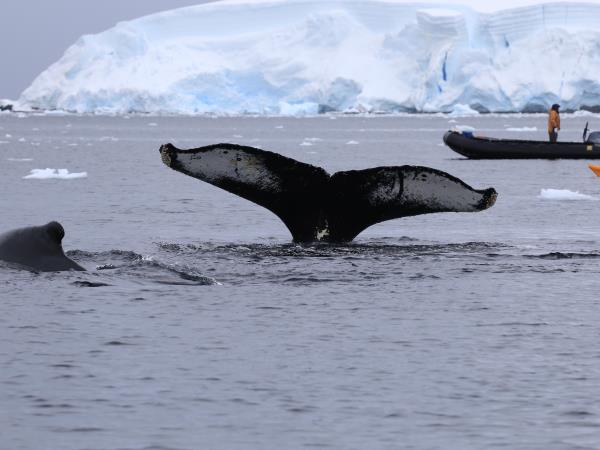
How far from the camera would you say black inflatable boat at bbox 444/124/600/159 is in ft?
133

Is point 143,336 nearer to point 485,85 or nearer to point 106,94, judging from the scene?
point 485,85

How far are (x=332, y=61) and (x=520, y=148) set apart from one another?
87.7 meters

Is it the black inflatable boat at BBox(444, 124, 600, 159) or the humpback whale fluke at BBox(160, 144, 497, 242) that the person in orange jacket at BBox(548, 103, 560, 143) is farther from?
the humpback whale fluke at BBox(160, 144, 497, 242)

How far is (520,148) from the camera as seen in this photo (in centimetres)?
4175

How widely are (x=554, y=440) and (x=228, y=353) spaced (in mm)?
2806

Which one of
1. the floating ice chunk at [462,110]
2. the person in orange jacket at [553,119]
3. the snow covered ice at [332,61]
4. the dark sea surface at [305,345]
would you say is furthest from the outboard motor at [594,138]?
the floating ice chunk at [462,110]

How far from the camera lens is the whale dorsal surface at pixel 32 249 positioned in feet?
35.5

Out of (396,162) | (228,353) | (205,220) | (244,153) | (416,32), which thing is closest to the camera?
(228,353)

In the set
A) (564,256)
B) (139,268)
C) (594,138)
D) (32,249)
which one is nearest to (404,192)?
(139,268)

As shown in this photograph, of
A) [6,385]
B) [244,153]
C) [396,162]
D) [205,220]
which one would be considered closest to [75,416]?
[6,385]

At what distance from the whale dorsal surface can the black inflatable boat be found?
2994 cm

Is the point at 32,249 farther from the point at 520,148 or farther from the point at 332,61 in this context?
the point at 332,61

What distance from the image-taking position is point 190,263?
42.6ft

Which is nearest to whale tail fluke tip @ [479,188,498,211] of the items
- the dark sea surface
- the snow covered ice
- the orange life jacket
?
the dark sea surface
